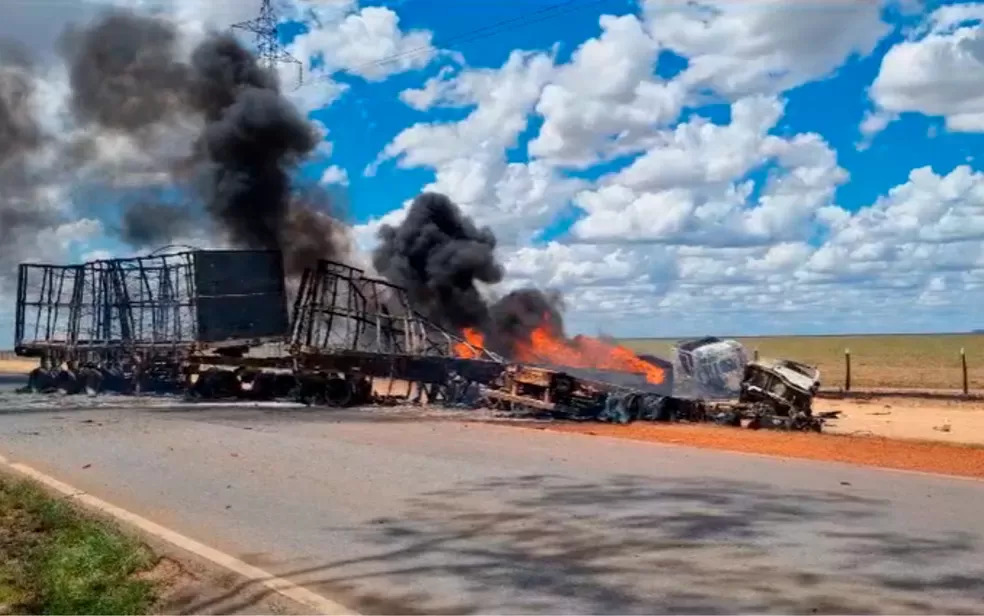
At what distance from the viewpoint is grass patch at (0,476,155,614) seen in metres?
6.34

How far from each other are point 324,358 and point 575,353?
10.8 metres

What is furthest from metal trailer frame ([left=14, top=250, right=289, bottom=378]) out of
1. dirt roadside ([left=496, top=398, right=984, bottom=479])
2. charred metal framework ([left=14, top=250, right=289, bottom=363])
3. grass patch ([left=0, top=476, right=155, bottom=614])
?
grass patch ([left=0, top=476, right=155, bottom=614])

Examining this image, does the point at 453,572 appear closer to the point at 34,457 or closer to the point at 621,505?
the point at 621,505

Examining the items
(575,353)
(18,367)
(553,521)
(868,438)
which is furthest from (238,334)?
(18,367)

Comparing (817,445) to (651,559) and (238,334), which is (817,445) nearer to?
(651,559)

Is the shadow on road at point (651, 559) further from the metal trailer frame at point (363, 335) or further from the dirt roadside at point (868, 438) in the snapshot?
the metal trailer frame at point (363, 335)

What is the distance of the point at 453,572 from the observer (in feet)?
23.3

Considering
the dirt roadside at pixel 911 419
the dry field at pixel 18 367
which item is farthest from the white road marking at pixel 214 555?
the dry field at pixel 18 367

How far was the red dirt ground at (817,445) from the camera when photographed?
14.0 m

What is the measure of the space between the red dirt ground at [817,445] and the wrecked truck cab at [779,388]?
4.84 ft

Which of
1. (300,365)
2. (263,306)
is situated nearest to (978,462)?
(300,365)

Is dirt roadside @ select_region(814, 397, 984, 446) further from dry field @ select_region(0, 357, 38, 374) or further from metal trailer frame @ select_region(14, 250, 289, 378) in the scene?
dry field @ select_region(0, 357, 38, 374)

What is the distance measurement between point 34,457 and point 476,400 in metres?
11.4

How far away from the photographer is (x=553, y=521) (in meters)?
8.81
